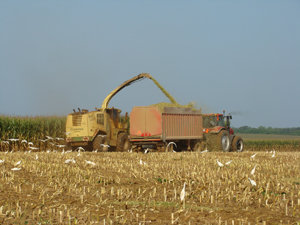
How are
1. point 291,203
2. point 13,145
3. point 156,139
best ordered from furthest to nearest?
point 13,145
point 156,139
point 291,203

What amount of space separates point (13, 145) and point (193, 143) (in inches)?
357

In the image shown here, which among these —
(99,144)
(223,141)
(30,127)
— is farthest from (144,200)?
(30,127)

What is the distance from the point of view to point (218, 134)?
19.9m

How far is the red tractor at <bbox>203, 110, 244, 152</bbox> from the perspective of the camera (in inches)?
780

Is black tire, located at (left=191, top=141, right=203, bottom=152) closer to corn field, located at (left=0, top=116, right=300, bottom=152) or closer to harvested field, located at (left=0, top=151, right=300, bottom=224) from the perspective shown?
corn field, located at (left=0, top=116, right=300, bottom=152)

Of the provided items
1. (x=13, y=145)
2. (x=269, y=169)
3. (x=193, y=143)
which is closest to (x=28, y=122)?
(x=13, y=145)

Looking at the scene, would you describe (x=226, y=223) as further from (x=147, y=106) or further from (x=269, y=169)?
(x=147, y=106)

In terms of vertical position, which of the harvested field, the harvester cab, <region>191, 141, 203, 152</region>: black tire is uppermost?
the harvester cab

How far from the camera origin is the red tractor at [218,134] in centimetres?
1981

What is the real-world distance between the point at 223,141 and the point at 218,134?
44cm

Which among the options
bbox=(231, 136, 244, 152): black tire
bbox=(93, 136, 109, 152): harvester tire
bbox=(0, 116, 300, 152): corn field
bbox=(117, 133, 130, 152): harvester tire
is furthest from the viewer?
bbox=(231, 136, 244, 152): black tire

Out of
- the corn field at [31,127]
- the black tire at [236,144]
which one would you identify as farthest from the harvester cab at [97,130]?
the black tire at [236,144]

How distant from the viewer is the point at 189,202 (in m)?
5.78

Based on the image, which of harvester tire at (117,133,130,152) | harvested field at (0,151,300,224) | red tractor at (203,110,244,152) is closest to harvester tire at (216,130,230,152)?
red tractor at (203,110,244,152)
